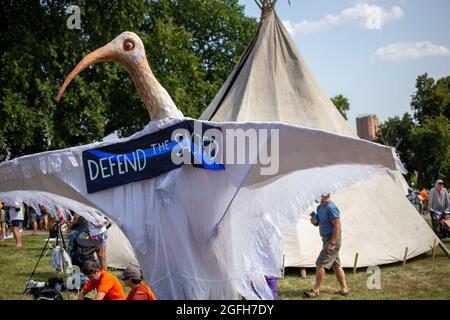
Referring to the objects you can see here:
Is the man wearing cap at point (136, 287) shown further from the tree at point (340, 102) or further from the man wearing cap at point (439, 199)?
the tree at point (340, 102)

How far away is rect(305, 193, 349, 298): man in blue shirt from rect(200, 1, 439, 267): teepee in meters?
1.51

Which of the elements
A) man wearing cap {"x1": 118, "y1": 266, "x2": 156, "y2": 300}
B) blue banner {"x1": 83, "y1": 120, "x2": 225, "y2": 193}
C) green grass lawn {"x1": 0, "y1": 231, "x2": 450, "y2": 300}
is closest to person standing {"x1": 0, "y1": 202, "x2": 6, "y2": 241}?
green grass lawn {"x1": 0, "y1": 231, "x2": 450, "y2": 300}

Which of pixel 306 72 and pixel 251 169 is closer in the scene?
pixel 251 169

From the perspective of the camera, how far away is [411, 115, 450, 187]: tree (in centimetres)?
3784

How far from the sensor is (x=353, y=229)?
9719 millimetres

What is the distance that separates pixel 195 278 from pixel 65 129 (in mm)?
14947

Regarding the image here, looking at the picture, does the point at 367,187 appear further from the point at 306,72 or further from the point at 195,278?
the point at 195,278

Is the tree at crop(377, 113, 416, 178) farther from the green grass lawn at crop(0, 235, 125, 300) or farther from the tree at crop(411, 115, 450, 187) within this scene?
the green grass lawn at crop(0, 235, 125, 300)

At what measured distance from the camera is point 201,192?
6035 millimetres

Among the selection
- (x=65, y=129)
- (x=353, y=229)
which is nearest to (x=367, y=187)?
(x=353, y=229)

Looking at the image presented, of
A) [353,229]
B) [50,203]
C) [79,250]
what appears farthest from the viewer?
[353,229]

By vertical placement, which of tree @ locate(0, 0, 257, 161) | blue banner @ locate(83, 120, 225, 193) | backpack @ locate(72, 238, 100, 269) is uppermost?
tree @ locate(0, 0, 257, 161)

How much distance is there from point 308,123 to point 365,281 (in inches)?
121
